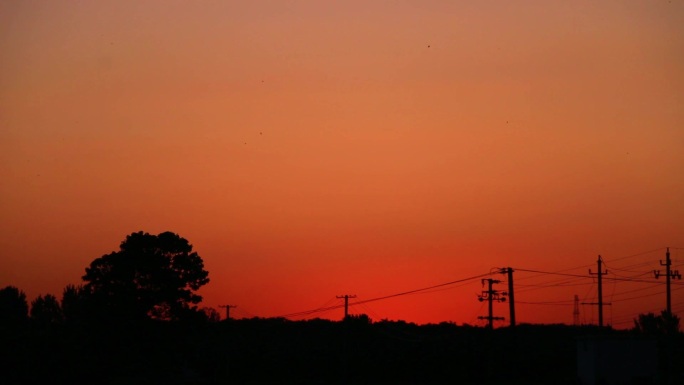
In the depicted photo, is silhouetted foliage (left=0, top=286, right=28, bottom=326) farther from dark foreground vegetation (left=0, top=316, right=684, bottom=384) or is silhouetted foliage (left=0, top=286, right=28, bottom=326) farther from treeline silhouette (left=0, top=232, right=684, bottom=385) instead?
A: dark foreground vegetation (left=0, top=316, right=684, bottom=384)

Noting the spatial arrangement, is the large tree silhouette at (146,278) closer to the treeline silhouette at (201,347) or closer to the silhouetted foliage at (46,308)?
the treeline silhouette at (201,347)

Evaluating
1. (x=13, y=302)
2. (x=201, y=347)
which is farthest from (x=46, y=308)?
(x=201, y=347)

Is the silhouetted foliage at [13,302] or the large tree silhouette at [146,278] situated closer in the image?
the large tree silhouette at [146,278]

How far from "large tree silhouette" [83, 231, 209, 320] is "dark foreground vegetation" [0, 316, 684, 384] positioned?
1320mm

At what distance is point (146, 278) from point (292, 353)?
30639 mm

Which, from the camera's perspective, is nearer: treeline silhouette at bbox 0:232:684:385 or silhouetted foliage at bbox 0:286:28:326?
treeline silhouette at bbox 0:232:684:385

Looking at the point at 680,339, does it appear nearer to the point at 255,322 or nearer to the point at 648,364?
the point at 648,364

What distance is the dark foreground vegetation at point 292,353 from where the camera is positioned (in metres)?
80.4

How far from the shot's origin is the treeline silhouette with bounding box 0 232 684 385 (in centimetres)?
8056

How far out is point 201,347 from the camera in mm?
107438

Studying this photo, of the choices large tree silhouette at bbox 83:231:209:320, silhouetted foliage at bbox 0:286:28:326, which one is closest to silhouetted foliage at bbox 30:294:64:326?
silhouetted foliage at bbox 0:286:28:326

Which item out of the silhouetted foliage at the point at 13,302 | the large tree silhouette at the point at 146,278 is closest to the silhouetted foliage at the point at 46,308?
the silhouetted foliage at the point at 13,302

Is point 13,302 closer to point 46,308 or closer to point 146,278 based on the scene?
point 46,308

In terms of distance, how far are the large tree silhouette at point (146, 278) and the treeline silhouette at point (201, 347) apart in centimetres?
8
